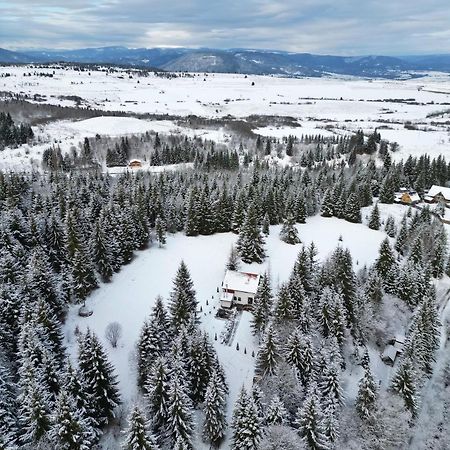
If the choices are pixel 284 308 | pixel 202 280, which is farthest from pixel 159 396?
pixel 202 280

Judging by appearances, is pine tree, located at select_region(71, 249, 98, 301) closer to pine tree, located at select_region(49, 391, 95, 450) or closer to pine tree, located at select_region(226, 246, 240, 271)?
pine tree, located at select_region(226, 246, 240, 271)

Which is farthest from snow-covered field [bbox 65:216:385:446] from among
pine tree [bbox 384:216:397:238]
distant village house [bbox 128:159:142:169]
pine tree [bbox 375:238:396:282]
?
distant village house [bbox 128:159:142:169]

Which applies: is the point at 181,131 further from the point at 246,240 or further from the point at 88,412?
the point at 88,412

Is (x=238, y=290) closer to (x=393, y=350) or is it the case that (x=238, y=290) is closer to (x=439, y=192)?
(x=393, y=350)

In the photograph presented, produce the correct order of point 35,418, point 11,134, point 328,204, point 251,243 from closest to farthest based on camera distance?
1. point 35,418
2. point 251,243
3. point 328,204
4. point 11,134

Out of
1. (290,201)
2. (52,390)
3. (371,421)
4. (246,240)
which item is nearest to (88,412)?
(52,390)
